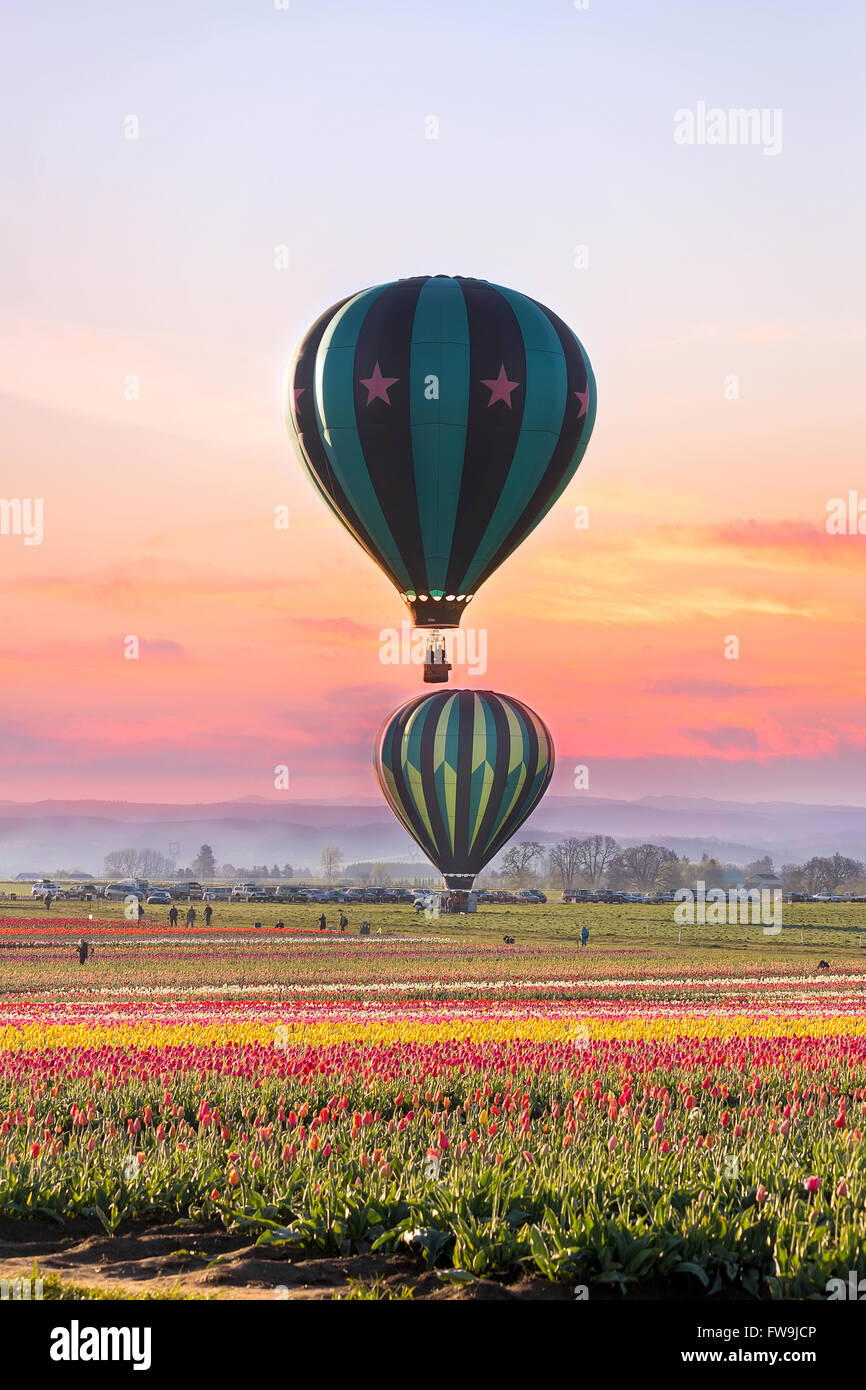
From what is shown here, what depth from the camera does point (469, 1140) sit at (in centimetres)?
1428

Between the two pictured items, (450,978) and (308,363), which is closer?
(450,978)

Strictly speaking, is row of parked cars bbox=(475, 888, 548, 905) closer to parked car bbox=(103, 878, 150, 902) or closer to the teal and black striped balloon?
parked car bbox=(103, 878, 150, 902)

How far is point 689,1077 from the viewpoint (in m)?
18.4

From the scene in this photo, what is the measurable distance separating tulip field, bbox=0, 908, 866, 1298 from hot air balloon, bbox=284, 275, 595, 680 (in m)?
32.6

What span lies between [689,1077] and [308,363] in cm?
4714

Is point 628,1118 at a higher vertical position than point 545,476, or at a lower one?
lower

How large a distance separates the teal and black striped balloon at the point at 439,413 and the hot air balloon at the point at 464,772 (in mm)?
27424

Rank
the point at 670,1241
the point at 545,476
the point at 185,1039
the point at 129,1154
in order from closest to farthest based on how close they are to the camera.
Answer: the point at 670,1241 → the point at 129,1154 → the point at 185,1039 → the point at 545,476

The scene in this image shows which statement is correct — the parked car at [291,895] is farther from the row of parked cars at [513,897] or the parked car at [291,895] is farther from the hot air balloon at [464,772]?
the hot air balloon at [464,772]

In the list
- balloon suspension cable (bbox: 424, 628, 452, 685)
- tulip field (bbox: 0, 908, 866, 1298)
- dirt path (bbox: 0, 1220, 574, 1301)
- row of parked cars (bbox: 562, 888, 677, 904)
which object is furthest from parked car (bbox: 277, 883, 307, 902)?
dirt path (bbox: 0, 1220, 574, 1301)

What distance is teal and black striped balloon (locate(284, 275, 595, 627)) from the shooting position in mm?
58594
